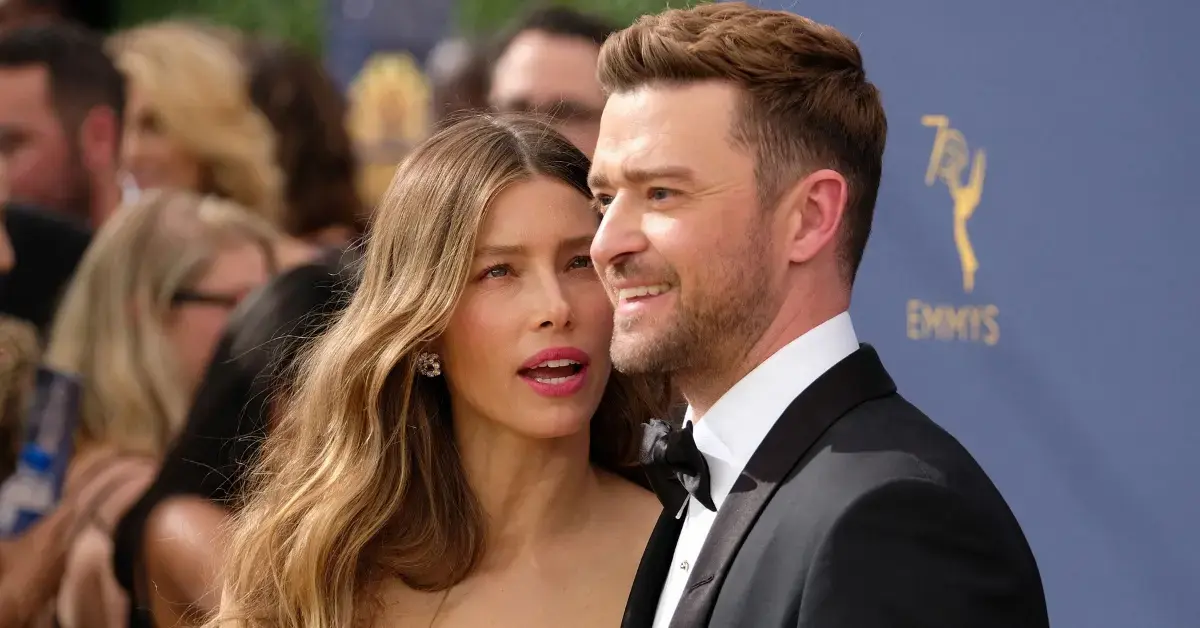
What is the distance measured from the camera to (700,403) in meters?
1.75

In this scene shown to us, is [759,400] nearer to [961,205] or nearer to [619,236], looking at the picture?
[619,236]

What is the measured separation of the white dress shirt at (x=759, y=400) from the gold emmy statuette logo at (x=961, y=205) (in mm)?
824

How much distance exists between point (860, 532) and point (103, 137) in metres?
3.78

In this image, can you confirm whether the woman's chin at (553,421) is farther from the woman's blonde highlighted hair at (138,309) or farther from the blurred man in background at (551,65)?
the woman's blonde highlighted hair at (138,309)

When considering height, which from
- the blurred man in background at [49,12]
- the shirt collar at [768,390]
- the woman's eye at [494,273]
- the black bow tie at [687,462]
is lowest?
the blurred man in background at [49,12]

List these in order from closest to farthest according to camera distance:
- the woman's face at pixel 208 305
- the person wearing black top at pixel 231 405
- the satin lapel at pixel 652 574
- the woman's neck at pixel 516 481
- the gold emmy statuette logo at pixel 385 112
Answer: the satin lapel at pixel 652 574 → the woman's neck at pixel 516 481 → the person wearing black top at pixel 231 405 → the gold emmy statuette logo at pixel 385 112 → the woman's face at pixel 208 305

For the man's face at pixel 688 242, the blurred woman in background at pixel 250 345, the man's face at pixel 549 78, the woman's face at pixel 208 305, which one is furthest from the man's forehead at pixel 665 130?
the woman's face at pixel 208 305

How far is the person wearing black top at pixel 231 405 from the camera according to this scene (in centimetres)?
387

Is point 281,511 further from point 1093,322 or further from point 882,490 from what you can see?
point 1093,322

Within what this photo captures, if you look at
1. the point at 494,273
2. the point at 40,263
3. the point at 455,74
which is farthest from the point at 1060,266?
the point at 40,263

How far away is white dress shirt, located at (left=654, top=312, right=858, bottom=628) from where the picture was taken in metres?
1.67

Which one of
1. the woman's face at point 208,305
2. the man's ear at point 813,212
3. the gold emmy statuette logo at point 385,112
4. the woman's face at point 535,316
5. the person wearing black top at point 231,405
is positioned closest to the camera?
the man's ear at point 813,212

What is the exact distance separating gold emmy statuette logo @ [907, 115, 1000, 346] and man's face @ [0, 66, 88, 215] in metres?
3.12

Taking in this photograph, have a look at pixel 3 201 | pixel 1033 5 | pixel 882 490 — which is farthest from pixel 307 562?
pixel 3 201
